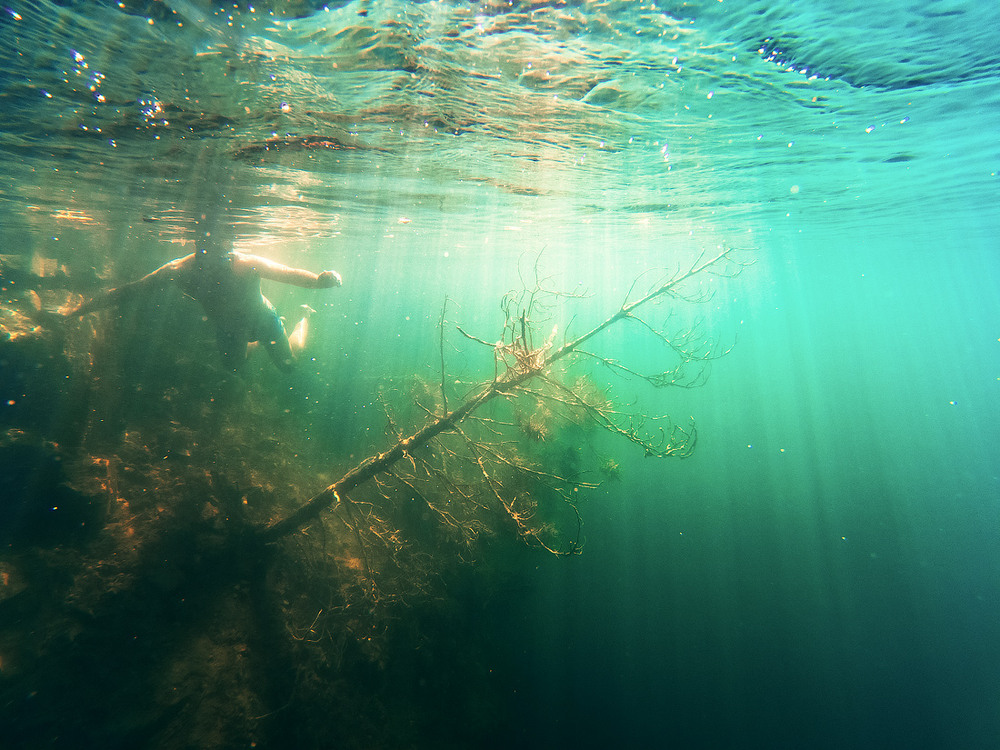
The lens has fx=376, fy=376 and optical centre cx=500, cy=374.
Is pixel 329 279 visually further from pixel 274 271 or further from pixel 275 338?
pixel 275 338

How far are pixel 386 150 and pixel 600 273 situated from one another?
37.7 metres

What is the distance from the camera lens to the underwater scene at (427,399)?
5.12 m

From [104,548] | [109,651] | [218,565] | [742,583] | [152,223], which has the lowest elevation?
[742,583]

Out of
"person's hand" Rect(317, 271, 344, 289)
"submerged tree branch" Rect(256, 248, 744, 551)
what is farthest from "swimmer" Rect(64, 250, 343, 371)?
"submerged tree branch" Rect(256, 248, 744, 551)

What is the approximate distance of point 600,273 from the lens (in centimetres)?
4344

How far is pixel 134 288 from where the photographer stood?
328 inches

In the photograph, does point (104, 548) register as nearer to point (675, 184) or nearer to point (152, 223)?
point (152, 223)

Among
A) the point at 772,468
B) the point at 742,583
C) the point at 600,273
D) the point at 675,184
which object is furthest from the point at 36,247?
the point at 772,468

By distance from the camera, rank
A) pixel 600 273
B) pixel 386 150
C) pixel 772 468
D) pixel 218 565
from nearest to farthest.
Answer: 1. pixel 218 565
2. pixel 386 150
3. pixel 772 468
4. pixel 600 273

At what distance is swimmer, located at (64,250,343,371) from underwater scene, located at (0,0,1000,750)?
83mm

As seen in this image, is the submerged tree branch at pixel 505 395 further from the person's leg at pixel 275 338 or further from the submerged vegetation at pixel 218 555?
the person's leg at pixel 275 338

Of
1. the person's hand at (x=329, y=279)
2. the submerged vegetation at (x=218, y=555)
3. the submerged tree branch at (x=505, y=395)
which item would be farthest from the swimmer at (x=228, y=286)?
the submerged tree branch at (x=505, y=395)

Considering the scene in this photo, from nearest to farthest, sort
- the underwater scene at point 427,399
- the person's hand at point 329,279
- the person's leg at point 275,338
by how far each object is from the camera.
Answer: the underwater scene at point 427,399, the person's hand at point 329,279, the person's leg at point 275,338

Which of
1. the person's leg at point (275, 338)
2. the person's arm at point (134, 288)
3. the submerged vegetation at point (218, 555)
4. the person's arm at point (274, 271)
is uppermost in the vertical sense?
the person's arm at point (274, 271)
